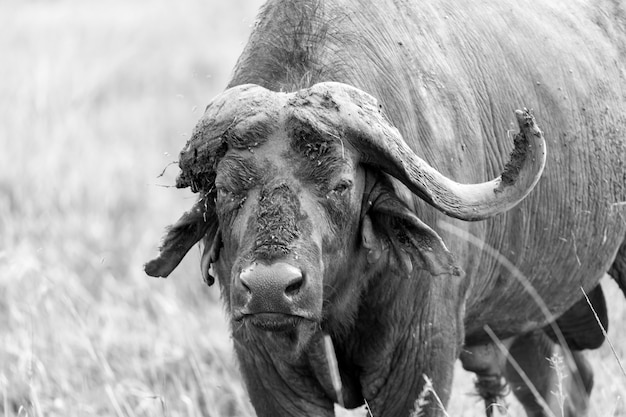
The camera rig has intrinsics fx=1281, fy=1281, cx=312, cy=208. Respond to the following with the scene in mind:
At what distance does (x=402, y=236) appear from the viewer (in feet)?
16.6

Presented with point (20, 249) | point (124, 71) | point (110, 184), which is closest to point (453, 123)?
point (20, 249)

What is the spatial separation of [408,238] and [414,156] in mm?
394

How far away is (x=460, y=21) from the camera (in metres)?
6.00

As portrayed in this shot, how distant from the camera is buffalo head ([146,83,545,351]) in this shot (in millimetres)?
4641

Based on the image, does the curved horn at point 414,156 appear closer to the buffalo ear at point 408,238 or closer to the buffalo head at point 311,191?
the buffalo head at point 311,191

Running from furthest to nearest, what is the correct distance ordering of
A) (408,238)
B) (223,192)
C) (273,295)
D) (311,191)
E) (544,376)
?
(544,376) < (408,238) < (223,192) < (311,191) < (273,295)

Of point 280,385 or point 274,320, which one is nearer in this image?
point 274,320

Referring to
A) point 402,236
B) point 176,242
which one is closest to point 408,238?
point 402,236

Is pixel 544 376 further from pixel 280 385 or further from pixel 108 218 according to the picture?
pixel 108 218

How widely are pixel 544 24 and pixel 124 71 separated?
12.2 metres

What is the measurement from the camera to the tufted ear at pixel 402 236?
4.98 meters

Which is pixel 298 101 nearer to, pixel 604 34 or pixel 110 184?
pixel 604 34

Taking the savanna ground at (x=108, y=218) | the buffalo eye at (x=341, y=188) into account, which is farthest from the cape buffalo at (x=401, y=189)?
the savanna ground at (x=108, y=218)

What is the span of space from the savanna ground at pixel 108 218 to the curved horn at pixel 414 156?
1173 mm
